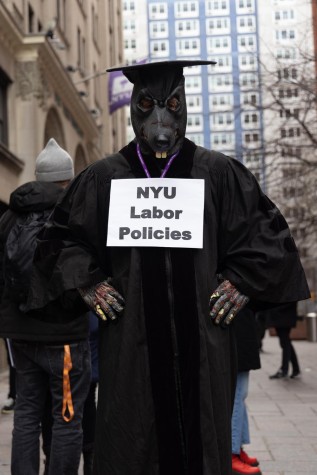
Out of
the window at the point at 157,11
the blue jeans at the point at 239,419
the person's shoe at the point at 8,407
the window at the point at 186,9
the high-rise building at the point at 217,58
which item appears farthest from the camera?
the window at the point at 157,11

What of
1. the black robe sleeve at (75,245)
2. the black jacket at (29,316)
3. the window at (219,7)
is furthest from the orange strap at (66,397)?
the window at (219,7)

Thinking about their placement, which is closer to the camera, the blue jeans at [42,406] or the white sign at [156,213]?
the white sign at [156,213]

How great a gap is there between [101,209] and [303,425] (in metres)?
5.12

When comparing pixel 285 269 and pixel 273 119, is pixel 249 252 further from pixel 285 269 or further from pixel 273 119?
pixel 273 119

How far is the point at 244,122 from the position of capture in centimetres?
1745

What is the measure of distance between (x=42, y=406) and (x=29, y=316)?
590 mm

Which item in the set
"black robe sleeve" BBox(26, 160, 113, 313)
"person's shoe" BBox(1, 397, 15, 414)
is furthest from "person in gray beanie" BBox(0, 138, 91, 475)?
"person's shoe" BBox(1, 397, 15, 414)

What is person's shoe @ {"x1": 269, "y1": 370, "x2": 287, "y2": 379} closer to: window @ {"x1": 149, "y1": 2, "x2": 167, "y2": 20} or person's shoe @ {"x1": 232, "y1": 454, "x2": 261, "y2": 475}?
window @ {"x1": 149, "y1": 2, "x2": 167, "y2": 20}

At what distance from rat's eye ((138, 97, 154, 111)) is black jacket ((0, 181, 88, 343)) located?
117 cm

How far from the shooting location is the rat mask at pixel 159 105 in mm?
2961

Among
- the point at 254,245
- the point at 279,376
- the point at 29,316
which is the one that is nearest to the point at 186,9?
the point at 29,316

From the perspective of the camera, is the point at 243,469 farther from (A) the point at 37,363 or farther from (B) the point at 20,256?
(B) the point at 20,256

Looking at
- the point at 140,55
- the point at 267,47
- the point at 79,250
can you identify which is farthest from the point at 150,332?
the point at 140,55

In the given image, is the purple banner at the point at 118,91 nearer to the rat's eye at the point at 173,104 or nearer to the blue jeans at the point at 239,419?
the blue jeans at the point at 239,419
